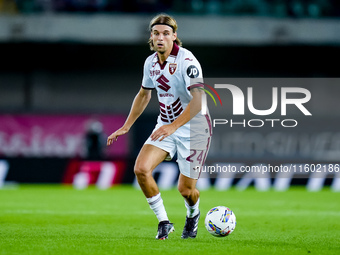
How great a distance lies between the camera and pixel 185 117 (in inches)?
273

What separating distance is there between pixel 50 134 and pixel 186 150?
16042 millimetres

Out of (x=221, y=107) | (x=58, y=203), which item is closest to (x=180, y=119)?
(x=58, y=203)

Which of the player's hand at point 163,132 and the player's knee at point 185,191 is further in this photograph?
the player's knee at point 185,191

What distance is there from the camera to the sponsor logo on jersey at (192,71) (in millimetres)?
7059

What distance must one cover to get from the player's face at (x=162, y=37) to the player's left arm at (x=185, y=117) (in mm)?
558

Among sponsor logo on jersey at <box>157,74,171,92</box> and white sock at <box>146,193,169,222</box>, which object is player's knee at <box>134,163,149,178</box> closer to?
white sock at <box>146,193,169,222</box>

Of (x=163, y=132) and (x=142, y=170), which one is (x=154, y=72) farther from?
(x=142, y=170)

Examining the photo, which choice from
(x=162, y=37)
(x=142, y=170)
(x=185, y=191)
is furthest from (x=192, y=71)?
(x=185, y=191)

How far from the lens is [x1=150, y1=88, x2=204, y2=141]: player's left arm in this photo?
6.90 m

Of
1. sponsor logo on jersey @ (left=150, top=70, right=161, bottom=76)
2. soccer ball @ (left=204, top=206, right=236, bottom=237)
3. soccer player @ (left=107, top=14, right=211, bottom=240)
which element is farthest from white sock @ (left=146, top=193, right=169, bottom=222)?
sponsor logo on jersey @ (left=150, top=70, right=161, bottom=76)

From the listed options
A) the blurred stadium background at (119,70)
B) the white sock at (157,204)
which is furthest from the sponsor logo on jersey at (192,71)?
the blurred stadium background at (119,70)

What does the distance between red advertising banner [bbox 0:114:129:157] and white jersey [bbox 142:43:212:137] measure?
15.4 meters

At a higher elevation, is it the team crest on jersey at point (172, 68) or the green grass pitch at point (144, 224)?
the team crest on jersey at point (172, 68)

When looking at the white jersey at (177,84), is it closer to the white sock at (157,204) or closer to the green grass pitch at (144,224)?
the white sock at (157,204)
